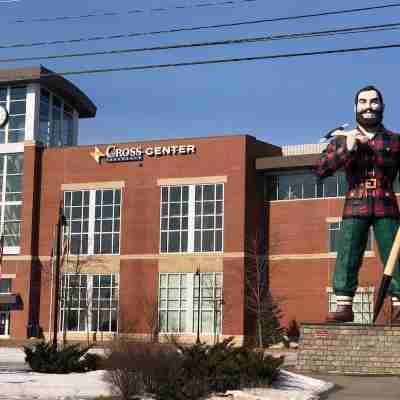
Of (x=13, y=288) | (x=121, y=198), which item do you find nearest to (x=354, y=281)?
(x=121, y=198)

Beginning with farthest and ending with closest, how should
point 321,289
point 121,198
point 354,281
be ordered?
point 121,198 < point 321,289 < point 354,281

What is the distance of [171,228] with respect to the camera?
216 ft

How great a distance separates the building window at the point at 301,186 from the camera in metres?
63.7

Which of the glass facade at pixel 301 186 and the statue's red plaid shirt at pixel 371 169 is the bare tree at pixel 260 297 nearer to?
the glass facade at pixel 301 186

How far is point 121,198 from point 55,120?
1123 centimetres

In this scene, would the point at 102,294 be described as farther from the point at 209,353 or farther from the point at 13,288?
the point at 209,353

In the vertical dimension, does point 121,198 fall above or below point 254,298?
above

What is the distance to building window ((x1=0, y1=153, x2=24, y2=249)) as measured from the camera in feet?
229

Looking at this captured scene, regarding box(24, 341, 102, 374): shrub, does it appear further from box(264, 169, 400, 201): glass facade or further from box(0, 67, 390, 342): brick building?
box(264, 169, 400, 201): glass facade

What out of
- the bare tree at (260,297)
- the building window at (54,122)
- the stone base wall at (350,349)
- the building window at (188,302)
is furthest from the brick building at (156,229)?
the stone base wall at (350,349)

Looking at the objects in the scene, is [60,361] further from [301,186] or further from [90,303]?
[90,303]

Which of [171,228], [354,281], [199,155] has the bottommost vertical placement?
[354,281]

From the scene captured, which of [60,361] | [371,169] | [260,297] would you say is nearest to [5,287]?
[260,297]

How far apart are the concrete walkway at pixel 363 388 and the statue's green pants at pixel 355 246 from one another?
4.03 metres
